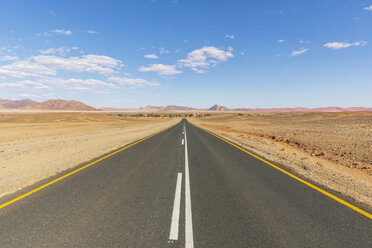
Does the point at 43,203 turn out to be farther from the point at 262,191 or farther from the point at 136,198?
the point at 262,191

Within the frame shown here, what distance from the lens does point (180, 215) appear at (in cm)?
374

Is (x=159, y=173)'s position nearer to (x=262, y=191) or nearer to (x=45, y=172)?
(x=262, y=191)

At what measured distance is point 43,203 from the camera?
4262 mm

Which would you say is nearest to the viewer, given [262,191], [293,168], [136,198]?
[136,198]

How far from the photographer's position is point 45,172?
22.2ft

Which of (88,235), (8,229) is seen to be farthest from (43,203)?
(88,235)

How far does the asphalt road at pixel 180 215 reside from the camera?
3031 millimetres

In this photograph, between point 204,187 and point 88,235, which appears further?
point 204,187

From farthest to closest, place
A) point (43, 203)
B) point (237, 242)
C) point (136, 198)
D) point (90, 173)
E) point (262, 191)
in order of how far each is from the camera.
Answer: point (90, 173), point (262, 191), point (136, 198), point (43, 203), point (237, 242)

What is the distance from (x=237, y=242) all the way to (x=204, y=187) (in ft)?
7.80

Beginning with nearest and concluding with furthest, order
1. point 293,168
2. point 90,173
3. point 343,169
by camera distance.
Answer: point 90,173 → point 293,168 → point 343,169

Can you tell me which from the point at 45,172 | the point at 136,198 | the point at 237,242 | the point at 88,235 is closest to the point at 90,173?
the point at 45,172

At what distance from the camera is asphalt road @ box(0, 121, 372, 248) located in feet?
9.95

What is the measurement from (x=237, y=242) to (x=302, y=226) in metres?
1.39
